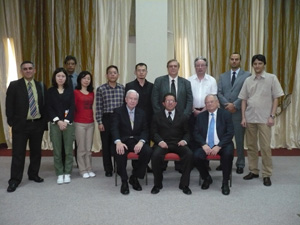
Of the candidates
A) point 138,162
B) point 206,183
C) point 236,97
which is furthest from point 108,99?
point 236,97

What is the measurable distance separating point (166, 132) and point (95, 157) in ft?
6.34

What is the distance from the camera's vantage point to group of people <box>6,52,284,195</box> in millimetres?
3428

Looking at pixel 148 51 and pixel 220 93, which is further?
pixel 148 51

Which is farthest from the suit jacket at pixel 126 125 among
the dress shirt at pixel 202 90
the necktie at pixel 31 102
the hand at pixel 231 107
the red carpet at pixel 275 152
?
the red carpet at pixel 275 152

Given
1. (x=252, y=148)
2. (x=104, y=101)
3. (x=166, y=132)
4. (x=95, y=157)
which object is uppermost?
(x=104, y=101)

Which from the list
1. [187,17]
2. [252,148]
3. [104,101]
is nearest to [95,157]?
[104,101]

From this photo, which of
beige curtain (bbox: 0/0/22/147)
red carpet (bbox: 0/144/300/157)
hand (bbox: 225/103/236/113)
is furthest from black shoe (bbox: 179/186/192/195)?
beige curtain (bbox: 0/0/22/147)

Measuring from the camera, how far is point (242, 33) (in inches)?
209

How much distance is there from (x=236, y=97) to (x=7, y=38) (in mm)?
4140

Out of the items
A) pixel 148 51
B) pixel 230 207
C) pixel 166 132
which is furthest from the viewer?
pixel 148 51

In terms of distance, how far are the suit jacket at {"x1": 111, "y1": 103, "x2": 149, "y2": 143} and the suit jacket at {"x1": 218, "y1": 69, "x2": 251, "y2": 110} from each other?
49.3 inches

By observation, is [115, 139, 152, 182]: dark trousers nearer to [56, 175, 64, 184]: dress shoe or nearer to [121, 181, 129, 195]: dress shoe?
[121, 181, 129, 195]: dress shoe

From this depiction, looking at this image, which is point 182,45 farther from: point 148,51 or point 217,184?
point 217,184

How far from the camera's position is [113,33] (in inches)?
208
